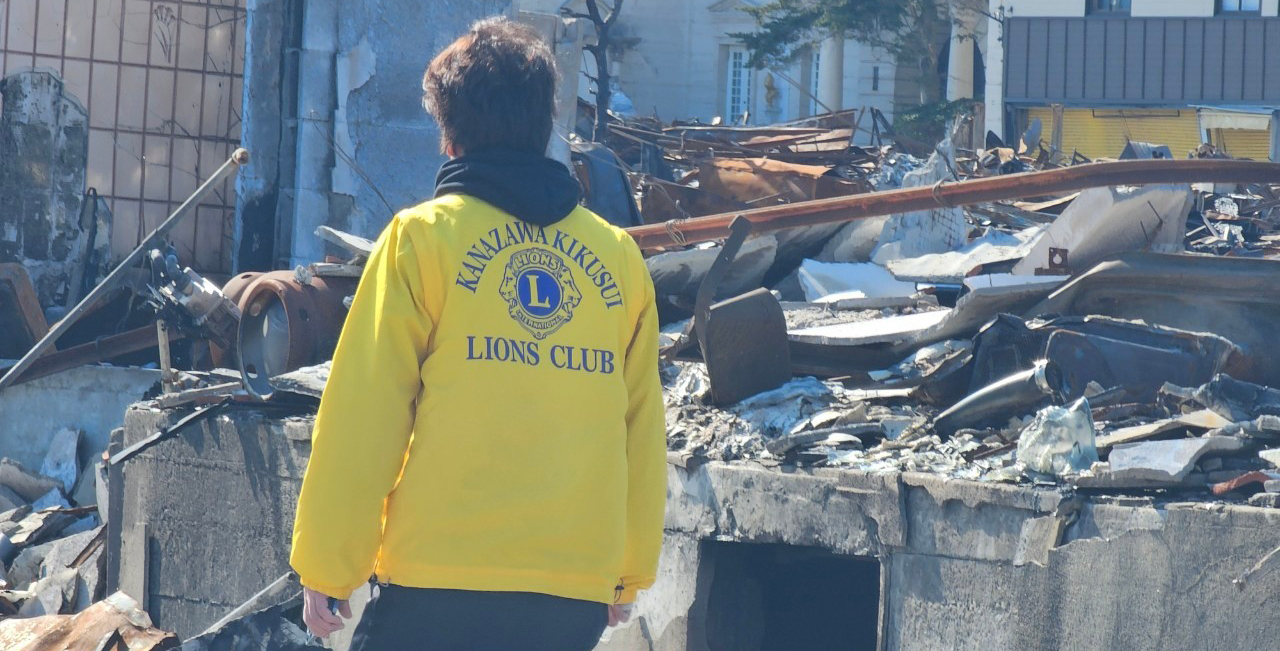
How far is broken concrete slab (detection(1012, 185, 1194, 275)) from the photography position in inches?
208

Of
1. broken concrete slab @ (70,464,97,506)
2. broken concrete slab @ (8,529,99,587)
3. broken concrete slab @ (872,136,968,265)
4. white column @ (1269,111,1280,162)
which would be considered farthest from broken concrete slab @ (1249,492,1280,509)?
white column @ (1269,111,1280,162)

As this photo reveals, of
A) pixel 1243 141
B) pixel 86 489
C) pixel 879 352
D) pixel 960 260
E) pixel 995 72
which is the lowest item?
pixel 86 489

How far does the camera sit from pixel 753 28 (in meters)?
34.7

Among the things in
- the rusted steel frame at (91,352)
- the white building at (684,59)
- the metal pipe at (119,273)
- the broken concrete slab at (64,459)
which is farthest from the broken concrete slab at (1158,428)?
the white building at (684,59)

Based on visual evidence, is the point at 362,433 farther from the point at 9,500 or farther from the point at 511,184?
the point at 9,500

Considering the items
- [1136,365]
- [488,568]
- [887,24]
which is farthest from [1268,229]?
[887,24]

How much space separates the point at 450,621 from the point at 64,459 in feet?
17.3

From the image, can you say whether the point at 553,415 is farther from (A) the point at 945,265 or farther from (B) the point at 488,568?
(A) the point at 945,265

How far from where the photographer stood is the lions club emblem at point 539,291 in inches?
95.9

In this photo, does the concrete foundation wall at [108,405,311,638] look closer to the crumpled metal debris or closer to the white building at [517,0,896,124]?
the crumpled metal debris

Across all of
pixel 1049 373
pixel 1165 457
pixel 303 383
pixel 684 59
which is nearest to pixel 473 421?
pixel 1165 457

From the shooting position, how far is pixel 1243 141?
82.1ft

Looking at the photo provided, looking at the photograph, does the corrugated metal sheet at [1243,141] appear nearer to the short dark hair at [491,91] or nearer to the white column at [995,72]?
the white column at [995,72]

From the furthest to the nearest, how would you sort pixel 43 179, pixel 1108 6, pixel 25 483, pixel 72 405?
pixel 1108 6 → pixel 43 179 → pixel 72 405 → pixel 25 483
